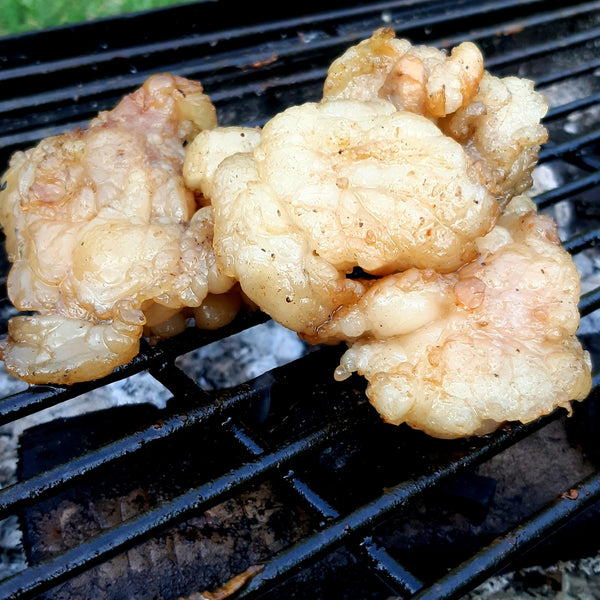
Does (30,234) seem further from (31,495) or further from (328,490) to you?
(328,490)

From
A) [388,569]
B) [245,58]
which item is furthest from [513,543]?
[245,58]

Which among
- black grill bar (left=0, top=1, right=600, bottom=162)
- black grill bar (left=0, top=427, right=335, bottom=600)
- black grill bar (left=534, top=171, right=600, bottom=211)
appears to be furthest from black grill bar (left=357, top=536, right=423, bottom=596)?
black grill bar (left=0, top=1, right=600, bottom=162)

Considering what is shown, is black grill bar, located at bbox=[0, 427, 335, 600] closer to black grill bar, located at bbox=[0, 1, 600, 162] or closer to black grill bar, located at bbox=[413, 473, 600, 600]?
black grill bar, located at bbox=[413, 473, 600, 600]

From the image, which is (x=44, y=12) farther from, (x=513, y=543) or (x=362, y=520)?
(x=513, y=543)

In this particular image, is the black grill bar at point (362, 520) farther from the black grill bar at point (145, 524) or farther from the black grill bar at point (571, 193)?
the black grill bar at point (571, 193)

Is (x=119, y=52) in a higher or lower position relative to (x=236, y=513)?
higher

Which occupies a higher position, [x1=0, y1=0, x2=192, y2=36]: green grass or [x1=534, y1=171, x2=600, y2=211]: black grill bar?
[x1=0, y1=0, x2=192, y2=36]: green grass

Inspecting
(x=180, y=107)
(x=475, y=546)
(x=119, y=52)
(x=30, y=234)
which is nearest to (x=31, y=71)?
(x=119, y=52)
